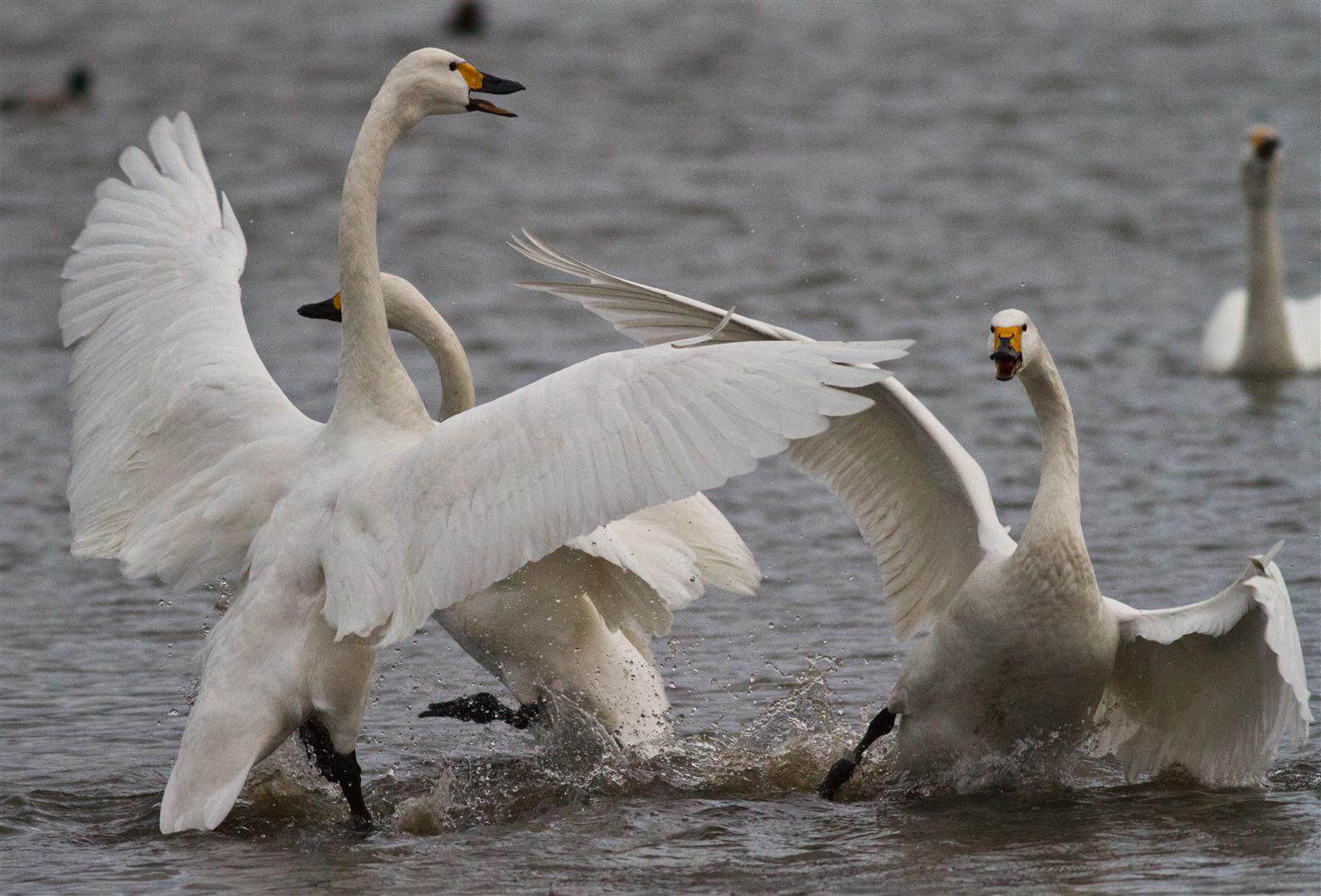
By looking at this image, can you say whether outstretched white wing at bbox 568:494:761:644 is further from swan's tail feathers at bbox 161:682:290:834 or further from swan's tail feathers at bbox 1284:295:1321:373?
swan's tail feathers at bbox 1284:295:1321:373

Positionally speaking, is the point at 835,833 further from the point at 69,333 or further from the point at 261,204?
the point at 261,204

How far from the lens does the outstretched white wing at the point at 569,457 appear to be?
5.96 m

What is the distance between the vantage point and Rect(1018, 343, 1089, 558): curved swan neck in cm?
660

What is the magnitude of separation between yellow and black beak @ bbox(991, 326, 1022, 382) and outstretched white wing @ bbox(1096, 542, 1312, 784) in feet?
2.82

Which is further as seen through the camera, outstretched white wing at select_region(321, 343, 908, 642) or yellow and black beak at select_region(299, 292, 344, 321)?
yellow and black beak at select_region(299, 292, 344, 321)

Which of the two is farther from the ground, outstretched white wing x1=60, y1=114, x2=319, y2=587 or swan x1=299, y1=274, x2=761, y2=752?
outstretched white wing x1=60, y1=114, x2=319, y2=587

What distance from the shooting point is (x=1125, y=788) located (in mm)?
7191

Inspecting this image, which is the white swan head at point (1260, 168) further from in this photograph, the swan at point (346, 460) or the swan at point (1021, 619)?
the swan at point (346, 460)

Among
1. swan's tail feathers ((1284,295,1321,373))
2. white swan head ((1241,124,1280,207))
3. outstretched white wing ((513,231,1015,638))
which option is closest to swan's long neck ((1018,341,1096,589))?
outstretched white wing ((513,231,1015,638))

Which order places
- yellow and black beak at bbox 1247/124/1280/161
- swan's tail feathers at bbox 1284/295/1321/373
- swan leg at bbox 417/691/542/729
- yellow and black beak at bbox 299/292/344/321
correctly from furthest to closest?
yellow and black beak at bbox 1247/124/1280/161
swan's tail feathers at bbox 1284/295/1321/373
yellow and black beak at bbox 299/292/344/321
swan leg at bbox 417/691/542/729

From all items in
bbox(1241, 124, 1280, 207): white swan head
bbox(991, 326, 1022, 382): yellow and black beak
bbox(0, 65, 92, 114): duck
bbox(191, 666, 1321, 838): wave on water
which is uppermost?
bbox(0, 65, 92, 114): duck

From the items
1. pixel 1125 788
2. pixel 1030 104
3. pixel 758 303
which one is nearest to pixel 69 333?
pixel 1125 788

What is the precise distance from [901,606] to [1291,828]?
1543mm

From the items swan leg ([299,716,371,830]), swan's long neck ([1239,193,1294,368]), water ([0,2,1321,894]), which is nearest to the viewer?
water ([0,2,1321,894])
